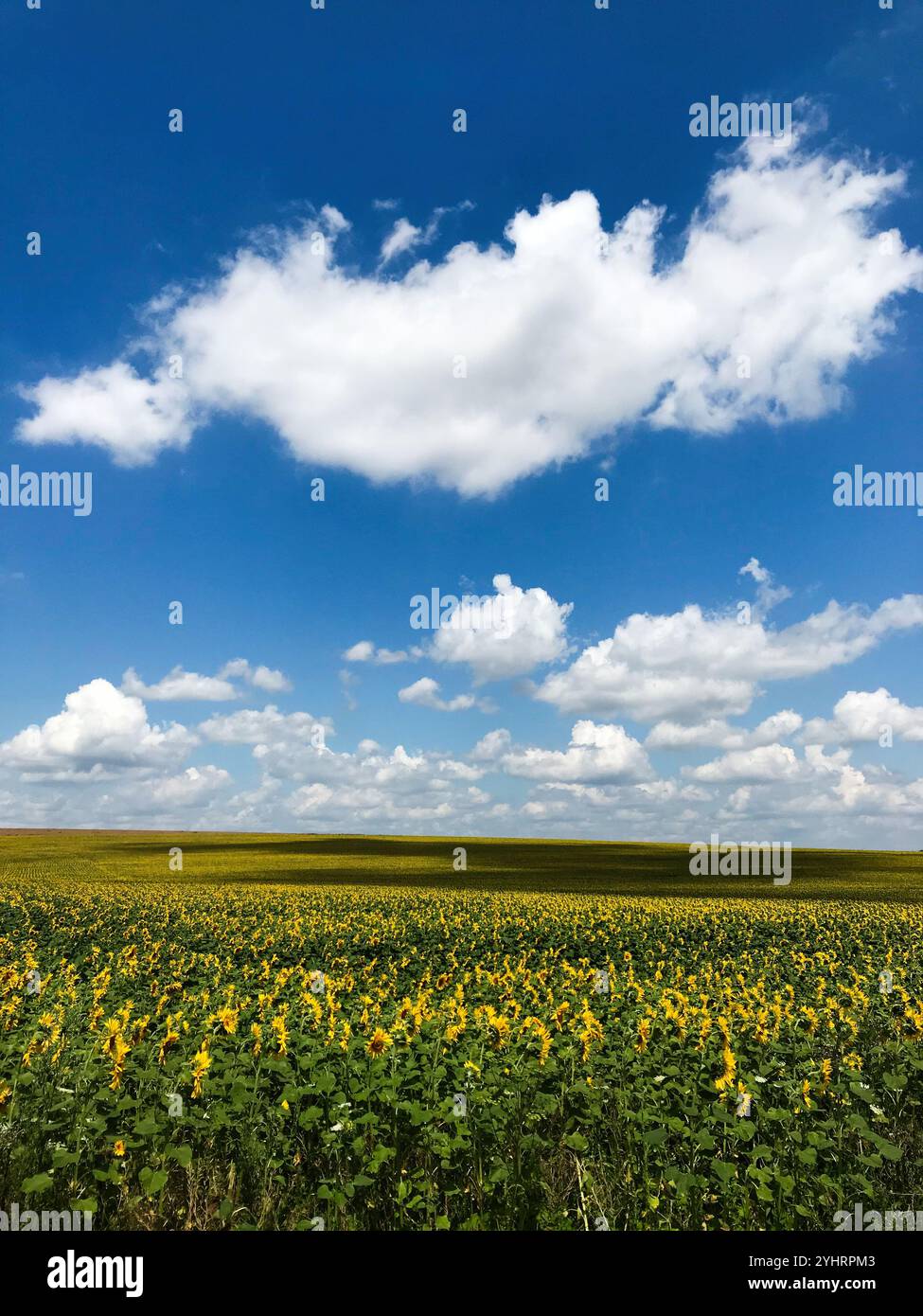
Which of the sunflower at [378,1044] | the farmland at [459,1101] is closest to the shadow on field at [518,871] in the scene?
the farmland at [459,1101]

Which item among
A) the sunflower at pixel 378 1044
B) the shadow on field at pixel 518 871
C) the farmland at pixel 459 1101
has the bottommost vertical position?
the shadow on field at pixel 518 871

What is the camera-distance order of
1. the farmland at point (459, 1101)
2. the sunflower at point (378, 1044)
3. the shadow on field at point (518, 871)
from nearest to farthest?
the farmland at point (459, 1101), the sunflower at point (378, 1044), the shadow on field at point (518, 871)

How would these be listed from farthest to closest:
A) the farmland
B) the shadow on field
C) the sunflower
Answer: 1. the shadow on field
2. the sunflower
3. the farmland

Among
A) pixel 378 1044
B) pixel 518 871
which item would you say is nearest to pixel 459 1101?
pixel 378 1044

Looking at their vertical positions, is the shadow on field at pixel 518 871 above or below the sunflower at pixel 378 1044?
below

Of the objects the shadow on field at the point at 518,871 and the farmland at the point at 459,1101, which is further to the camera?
the shadow on field at the point at 518,871

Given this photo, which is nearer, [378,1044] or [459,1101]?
[459,1101]

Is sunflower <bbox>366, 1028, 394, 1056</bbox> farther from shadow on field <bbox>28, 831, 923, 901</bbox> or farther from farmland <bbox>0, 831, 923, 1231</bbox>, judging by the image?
shadow on field <bbox>28, 831, 923, 901</bbox>

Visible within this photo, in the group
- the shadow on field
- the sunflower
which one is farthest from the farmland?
the shadow on field

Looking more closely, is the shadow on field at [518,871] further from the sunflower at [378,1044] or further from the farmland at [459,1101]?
the sunflower at [378,1044]

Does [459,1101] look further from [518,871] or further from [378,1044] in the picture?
[518,871]

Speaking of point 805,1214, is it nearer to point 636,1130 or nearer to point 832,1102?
point 636,1130

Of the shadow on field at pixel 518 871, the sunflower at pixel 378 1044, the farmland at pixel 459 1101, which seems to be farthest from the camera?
the shadow on field at pixel 518 871
